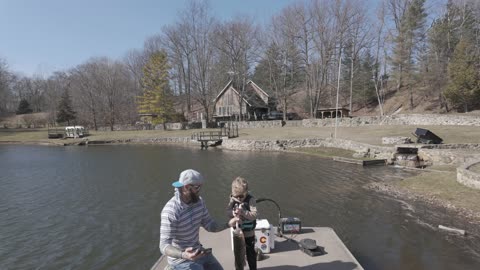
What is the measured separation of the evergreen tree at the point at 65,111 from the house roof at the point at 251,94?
111ft

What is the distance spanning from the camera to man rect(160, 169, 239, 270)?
12.4 ft

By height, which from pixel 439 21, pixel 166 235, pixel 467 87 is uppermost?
pixel 439 21

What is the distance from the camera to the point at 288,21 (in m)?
48.7

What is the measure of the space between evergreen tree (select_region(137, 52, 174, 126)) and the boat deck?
48454mm

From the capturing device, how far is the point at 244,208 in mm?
4879

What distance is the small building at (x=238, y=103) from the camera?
57.3 m

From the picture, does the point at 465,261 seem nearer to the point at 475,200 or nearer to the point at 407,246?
the point at 407,246

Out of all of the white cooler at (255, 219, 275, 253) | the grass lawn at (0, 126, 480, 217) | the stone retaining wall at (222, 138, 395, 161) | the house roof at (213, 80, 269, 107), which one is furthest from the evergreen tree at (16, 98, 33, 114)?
the white cooler at (255, 219, 275, 253)

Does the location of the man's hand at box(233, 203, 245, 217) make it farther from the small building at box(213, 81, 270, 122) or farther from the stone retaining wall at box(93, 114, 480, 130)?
the small building at box(213, 81, 270, 122)

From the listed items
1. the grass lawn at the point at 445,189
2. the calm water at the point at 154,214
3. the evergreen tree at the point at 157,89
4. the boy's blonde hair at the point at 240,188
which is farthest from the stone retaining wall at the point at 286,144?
the boy's blonde hair at the point at 240,188

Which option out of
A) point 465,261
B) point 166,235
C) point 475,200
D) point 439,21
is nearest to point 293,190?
point 475,200

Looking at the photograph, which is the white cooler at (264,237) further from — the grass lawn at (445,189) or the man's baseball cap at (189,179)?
the grass lawn at (445,189)

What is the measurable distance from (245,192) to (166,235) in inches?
59.5

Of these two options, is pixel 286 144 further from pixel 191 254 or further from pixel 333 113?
pixel 191 254
